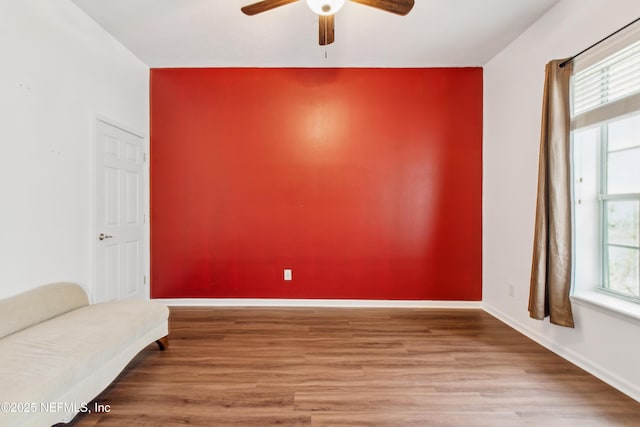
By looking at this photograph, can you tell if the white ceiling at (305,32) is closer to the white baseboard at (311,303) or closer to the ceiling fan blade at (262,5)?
the ceiling fan blade at (262,5)

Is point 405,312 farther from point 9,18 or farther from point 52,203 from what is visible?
point 9,18

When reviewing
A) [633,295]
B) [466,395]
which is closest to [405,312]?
[466,395]

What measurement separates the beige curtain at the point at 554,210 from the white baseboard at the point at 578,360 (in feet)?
0.96

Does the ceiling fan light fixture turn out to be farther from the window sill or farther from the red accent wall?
the window sill

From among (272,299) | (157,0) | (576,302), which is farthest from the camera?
(272,299)

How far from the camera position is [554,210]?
215 cm

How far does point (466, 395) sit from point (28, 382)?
2.31 meters

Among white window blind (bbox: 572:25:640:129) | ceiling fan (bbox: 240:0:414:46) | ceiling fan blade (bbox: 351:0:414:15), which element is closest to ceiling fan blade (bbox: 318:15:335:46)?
ceiling fan (bbox: 240:0:414:46)

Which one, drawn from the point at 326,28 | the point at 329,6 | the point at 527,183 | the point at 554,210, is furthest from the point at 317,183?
the point at 554,210

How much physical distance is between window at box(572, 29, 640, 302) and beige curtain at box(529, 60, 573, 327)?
110 millimetres

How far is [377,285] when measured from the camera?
341 centimetres

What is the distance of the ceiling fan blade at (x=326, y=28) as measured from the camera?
198 centimetres

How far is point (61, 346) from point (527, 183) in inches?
144

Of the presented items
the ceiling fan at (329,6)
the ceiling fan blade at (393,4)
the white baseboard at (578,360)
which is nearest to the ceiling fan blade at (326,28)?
the ceiling fan at (329,6)
